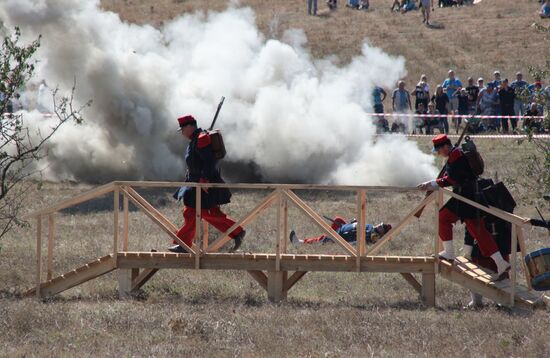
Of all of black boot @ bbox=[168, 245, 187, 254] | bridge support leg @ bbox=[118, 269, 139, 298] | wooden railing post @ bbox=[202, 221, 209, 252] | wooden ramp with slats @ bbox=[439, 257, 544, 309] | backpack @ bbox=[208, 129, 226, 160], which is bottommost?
bridge support leg @ bbox=[118, 269, 139, 298]

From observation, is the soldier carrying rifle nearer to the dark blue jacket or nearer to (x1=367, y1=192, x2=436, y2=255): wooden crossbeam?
the dark blue jacket

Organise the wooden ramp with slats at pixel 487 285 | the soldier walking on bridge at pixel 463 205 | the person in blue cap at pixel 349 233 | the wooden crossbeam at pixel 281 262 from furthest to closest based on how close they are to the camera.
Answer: the person in blue cap at pixel 349 233, the wooden crossbeam at pixel 281 262, the soldier walking on bridge at pixel 463 205, the wooden ramp with slats at pixel 487 285

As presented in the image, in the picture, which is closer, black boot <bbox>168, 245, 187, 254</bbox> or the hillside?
black boot <bbox>168, 245, 187, 254</bbox>

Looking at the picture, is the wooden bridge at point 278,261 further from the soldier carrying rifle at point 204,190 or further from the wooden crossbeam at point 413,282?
the soldier carrying rifle at point 204,190

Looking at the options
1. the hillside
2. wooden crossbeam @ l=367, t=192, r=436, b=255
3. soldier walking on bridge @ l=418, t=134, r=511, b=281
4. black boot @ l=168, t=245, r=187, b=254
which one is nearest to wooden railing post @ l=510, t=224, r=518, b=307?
soldier walking on bridge @ l=418, t=134, r=511, b=281

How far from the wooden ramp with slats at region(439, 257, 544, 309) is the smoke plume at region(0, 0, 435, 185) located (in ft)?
27.8

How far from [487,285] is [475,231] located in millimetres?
588

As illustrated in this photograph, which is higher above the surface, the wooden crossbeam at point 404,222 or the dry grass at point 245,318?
the wooden crossbeam at point 404,222

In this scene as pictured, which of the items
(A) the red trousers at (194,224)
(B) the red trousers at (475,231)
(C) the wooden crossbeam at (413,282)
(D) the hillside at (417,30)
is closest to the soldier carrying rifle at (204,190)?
(A) the red trousers at (194,224)

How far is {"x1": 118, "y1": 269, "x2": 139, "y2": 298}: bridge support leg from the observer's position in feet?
40.0

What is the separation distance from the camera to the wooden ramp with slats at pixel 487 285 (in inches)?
437

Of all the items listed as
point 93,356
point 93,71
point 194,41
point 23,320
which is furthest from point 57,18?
point 93,356

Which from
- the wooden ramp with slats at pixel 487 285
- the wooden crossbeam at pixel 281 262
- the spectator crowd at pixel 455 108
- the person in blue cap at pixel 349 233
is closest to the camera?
the wooden ramp with slats at pixel 487 285

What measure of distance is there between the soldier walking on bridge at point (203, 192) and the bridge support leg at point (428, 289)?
2.08 metres
